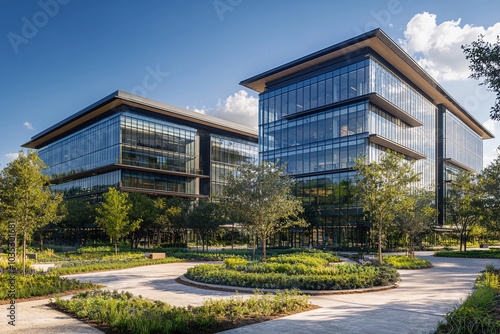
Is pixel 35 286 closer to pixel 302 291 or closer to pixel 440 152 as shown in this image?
pixel 302 291

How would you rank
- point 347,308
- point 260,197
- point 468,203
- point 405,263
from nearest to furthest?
point 347,308 → point 260,197 → point 405,263 → point 468,203

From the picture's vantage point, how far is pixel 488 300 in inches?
433

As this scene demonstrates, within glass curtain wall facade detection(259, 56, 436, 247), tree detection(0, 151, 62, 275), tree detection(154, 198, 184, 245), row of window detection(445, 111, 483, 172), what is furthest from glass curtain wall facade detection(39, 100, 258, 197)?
tree detection(0, 151, 62, 275)

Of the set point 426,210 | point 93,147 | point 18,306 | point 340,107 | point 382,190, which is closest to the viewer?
point 18,306

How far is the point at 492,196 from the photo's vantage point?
4016cm

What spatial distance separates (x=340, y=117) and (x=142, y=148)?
3457cm

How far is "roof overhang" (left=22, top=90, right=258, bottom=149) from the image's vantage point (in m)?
63.2

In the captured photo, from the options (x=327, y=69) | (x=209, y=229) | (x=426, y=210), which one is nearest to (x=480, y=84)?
(x=426, y=210)

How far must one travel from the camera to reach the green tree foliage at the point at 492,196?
119 feet

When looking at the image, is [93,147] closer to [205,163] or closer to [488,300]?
[205,163]

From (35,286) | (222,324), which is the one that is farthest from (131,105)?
(222,324)

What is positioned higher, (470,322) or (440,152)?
(440,152)

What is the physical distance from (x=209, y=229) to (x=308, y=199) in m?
15.1

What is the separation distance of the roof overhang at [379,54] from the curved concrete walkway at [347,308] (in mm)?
32993
